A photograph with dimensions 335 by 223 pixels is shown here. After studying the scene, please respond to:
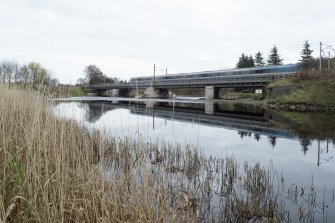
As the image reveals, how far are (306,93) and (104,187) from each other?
40134mm

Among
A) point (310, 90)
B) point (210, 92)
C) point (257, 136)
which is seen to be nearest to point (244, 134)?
point (257, 136)

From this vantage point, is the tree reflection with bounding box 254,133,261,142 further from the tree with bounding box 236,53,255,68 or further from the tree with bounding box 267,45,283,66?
the tree with bounding box 267,45,283,66

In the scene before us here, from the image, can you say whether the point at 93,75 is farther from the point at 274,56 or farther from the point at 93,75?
the point at 274,56

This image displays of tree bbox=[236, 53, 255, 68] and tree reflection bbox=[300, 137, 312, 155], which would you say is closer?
tree reflection bbox=[300, 137, 312, 155]

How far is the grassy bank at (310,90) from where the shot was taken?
37.7 metres

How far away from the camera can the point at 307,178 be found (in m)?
10.2

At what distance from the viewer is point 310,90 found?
131 feet

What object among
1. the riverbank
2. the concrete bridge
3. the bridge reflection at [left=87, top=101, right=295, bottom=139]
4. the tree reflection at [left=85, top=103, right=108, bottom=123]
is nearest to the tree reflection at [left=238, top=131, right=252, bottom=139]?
the bridge reflection at [left=87, top=101, right=295, bottom=139]

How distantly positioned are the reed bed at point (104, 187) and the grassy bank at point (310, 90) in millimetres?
32434

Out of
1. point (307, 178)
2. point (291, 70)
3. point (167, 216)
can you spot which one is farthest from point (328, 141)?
point (291, 70)

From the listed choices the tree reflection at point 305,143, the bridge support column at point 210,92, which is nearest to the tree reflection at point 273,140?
the tree reflection at point 305,143

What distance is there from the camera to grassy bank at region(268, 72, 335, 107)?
1485 inches

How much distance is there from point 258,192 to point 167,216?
3633mm

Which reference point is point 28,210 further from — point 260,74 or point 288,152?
point 260,74
